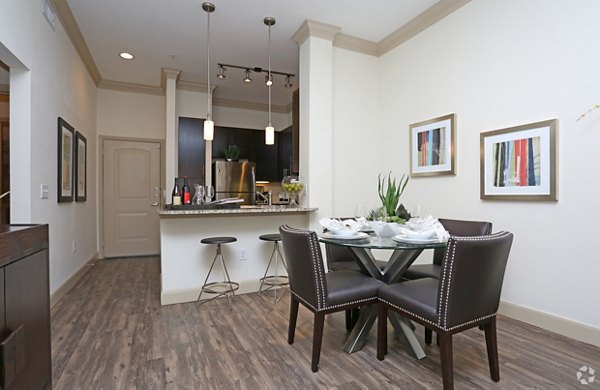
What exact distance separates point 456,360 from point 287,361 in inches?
42.8

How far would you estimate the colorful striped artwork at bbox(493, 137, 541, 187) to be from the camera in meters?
2.58

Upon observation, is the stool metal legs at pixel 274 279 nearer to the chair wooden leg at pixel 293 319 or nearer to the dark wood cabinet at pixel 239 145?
the chair wooden leg at pixel 293 319

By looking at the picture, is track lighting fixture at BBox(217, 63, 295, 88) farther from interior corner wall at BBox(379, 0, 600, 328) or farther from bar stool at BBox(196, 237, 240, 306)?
bar stool at BBox(196, 237, 240, 306)

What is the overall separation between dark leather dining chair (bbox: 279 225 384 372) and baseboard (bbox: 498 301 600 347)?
4.81 ft

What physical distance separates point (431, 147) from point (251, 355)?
8.95 ft

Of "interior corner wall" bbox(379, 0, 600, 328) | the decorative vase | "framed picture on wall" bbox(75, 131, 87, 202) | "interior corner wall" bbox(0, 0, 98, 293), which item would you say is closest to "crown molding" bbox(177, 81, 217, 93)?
"interior corner wall" bbox(0, 0, 98, 293)

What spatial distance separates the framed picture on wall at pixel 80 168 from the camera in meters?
4.08

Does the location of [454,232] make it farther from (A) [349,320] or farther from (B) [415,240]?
(A) [349,320]

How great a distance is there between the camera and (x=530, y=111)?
2611mm

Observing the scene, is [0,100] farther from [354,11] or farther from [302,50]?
[354,11]

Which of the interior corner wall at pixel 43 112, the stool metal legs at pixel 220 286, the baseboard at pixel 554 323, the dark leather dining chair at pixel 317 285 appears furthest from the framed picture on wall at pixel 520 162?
the interior corner wall at pixel 43 112

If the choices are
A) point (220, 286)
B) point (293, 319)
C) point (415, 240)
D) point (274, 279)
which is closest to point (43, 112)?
point (220, 286)

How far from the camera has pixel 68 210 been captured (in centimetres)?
378

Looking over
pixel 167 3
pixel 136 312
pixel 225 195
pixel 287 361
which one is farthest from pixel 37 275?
pixel 225 195
